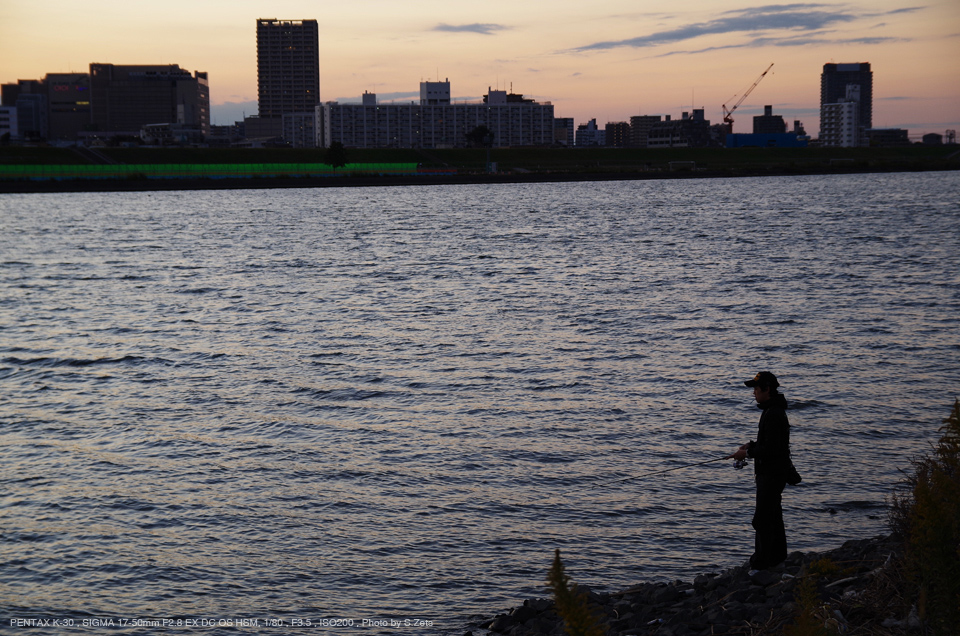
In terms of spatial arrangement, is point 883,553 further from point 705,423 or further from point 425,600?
point 705,423

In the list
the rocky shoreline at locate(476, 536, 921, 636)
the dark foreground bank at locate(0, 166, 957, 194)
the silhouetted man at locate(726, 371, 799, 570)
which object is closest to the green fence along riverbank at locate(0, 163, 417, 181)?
the dark foreground bank at locate(0, 166, 957, 194)

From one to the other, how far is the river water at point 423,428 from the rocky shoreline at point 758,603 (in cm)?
91

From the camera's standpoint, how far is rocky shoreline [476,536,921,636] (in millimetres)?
8117

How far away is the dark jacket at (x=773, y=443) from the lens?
990cm

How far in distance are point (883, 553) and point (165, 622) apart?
844 centimetres

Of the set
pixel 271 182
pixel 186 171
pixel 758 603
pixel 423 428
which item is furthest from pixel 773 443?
pixel 186 171

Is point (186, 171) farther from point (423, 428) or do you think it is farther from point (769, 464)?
point (769, 464)

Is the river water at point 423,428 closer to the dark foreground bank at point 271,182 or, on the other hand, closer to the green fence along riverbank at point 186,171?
the dark foreground bank at point 271,182

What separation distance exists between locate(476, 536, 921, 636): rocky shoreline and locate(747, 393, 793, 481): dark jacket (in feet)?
3.60

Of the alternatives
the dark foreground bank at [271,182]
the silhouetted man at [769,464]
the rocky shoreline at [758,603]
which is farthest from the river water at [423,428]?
the dark foreground bank at [271,182]

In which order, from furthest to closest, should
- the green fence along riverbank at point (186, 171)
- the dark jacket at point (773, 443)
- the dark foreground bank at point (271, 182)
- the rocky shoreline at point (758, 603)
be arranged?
the green fence along riverbank at point (186, 171) < the dark foreground bank at point (271, 182) < the dark jacket at point (773, 443) < the rocky shoreline at point (758, 603)

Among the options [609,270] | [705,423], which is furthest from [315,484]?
[609,270]

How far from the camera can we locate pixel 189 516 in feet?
45.8

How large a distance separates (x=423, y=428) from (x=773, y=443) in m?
9.87
